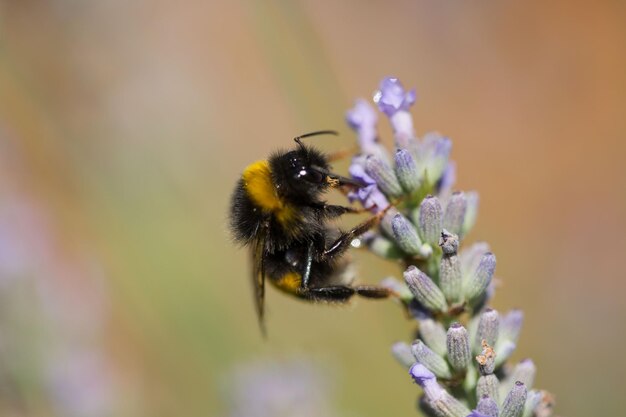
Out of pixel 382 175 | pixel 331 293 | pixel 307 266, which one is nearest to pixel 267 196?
pixel 307 266

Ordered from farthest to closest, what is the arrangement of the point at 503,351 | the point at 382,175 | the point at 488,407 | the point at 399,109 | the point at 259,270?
1. the point at 259,270
2. the point at 399,109
3. the point at 382,175
4. the point at 503,351
5. the point at 488,407

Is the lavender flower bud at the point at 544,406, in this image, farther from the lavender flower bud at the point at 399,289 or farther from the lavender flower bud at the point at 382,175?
the lavender flower bud at the point at 382,175

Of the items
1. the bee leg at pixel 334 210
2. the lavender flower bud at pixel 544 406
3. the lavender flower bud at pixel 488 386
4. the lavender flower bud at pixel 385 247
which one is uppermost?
the bee leg at pixel 334 210

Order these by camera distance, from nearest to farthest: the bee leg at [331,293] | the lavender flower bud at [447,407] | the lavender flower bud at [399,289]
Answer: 1. the lavender flower bud at [447,407]
2. the lavender flower bud at [399,289]
3. the bee leg at [331,293]

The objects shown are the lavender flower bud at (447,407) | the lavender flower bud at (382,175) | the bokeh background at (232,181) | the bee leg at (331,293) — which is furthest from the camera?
the bokeh background at (232,181)

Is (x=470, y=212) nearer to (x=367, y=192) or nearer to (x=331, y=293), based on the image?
(x=367, y=192)

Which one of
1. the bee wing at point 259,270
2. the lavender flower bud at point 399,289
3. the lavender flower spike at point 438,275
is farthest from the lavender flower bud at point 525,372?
the bee wing at point 259,270

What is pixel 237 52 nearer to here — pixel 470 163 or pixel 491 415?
pixel 470 163
